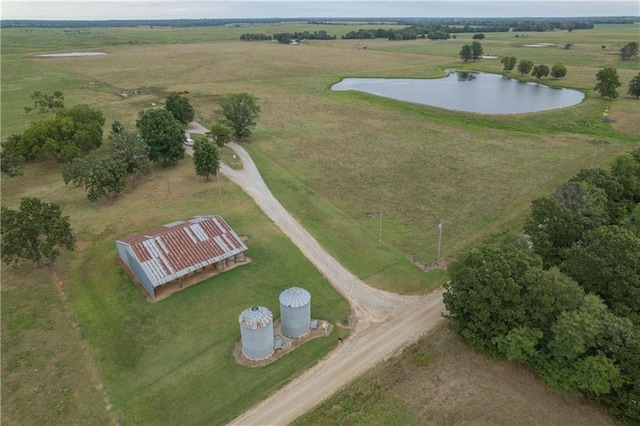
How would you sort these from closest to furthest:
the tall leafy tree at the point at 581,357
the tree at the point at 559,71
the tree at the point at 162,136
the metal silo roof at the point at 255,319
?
the tall leafy tree at the point at 581,357, the metal silo roof at the point at 255,319, the tree at the point at 162,136, the tree at the point at 559,71

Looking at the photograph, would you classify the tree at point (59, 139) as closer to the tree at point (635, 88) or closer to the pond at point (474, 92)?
the pond at point (474, 92)

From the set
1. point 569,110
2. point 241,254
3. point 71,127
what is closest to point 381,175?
point 241,254

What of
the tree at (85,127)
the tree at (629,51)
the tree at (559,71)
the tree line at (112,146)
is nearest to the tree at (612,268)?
the tree line at (112,146)

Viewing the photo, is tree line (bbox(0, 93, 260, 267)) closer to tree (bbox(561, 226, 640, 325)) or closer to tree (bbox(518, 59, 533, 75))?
tree (bbox(561, 226, 640, 325))

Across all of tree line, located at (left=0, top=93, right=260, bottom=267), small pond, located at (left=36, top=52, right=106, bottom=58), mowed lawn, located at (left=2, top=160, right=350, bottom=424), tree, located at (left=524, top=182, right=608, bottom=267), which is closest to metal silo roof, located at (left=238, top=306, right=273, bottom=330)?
mowed lawn, located at (left=2, top=160, right=350, bottom=424)

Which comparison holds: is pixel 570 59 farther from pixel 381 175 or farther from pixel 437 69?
pixel 381 175

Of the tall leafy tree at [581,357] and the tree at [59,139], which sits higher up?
the tree at [59,139]
